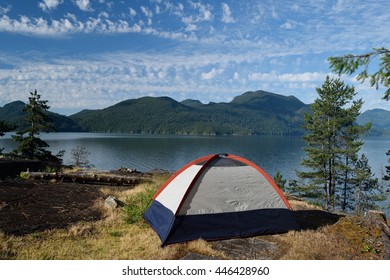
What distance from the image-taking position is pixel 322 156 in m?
31.2

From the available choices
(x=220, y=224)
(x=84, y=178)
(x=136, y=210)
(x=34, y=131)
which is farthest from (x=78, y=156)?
(x=220, y=224)

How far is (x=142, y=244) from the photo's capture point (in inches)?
319

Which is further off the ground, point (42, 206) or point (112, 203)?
point (112, 203)

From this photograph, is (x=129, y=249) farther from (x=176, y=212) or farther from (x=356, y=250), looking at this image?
(x=356, y=250)

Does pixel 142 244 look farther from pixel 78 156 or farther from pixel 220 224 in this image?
pixel 78 156

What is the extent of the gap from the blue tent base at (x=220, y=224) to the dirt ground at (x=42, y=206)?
123 inches

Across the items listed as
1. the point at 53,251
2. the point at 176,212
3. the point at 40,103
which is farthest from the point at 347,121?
the point at 40,103

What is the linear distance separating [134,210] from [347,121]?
28.3m

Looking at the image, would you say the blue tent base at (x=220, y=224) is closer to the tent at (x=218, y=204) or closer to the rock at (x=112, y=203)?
the tent at (x=218, y=204)

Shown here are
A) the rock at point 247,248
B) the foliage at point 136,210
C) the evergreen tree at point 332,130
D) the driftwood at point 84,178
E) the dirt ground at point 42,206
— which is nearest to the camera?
the rock at point 247,248

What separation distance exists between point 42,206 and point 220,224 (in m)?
7.20

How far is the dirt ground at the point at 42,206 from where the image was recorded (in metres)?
9.41

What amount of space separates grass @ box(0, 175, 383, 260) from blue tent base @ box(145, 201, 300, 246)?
31cm

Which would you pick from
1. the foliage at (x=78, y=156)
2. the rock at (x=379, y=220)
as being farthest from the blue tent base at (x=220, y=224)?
the foliage at (x=78, y=156)
